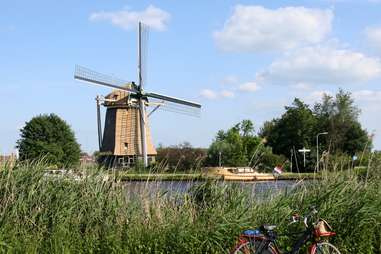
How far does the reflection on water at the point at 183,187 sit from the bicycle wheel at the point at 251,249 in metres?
2.47

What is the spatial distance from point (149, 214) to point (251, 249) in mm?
2242

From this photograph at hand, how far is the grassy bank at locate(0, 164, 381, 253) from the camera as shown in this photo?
27.7 feet

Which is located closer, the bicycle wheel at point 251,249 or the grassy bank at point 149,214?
the bicycle wheel at point 251,249

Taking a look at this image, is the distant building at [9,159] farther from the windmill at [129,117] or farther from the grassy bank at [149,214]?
the windmill at [129,117]

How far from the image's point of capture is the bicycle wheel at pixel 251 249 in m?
7.39

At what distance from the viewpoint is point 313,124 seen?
89875 millimetres

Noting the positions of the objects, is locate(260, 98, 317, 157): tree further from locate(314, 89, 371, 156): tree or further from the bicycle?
the bicycle

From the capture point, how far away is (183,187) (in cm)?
1030

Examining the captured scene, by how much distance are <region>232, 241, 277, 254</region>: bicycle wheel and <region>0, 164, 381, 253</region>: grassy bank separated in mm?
1130

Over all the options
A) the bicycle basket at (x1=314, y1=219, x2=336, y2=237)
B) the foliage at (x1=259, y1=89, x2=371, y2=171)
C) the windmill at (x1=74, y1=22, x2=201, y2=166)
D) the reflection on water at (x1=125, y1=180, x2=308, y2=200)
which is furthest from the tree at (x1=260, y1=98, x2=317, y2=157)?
the bicycle basket at (x1=314, y1=219, x2=336, y2=237)

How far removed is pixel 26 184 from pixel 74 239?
1.29 meters

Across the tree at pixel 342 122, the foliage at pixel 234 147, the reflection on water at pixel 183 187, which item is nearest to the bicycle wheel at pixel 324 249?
the reflection on water at pixel 183 187

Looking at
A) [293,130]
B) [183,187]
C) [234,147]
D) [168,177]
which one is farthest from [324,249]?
[293,130]

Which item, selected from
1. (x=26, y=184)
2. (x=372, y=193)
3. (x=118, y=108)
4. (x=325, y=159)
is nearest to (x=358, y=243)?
(x=372, y=193)
